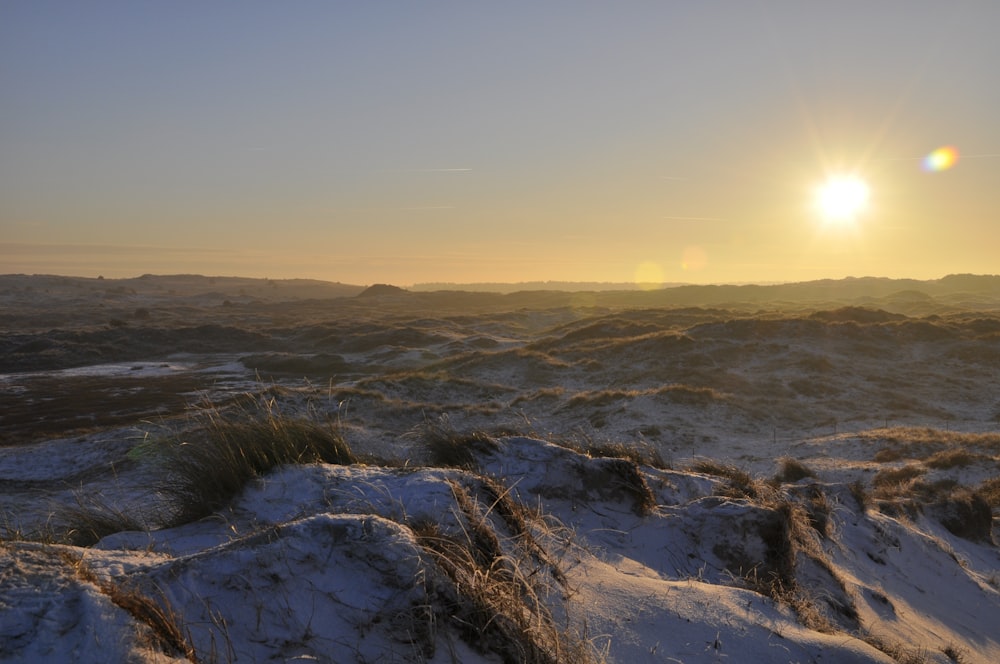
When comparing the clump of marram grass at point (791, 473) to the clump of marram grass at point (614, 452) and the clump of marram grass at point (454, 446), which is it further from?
the clump of marram grass at point (454, 446)

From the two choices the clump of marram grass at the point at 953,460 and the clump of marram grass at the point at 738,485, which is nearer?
the clump of marram grass at the point at 738,485

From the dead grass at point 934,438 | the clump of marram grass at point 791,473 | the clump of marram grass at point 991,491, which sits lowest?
the dead grass at point 934,438

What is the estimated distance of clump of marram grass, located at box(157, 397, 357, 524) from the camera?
451 cm

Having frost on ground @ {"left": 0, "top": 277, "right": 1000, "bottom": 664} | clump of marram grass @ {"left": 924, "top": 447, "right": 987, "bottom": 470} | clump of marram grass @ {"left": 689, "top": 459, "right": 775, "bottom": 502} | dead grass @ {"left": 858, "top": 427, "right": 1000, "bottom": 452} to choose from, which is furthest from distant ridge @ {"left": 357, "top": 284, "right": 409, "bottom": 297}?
clump of marram grass @ {"left": 689, "top": 459, "right": 775, "bottom": 502}

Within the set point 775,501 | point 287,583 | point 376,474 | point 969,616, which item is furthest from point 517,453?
point 969,616

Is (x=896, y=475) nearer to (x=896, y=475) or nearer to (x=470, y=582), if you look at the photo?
(x=896, y=475)

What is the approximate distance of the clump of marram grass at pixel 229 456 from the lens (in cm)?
451

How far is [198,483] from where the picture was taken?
15.0 ft

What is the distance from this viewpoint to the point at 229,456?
4641 millimetres

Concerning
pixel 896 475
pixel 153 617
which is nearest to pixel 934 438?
pixel 896 475

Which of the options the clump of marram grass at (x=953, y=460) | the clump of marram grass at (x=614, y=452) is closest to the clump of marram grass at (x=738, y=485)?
the clump of marram grass at (x=614, y=452)

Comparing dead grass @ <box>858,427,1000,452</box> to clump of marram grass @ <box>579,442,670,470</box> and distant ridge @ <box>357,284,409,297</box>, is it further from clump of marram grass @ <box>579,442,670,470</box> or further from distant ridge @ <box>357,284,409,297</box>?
distant ridge @ <box>357,284,409,297</box>

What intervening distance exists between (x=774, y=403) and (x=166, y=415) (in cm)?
2306

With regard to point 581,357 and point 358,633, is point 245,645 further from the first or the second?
point 581,357
